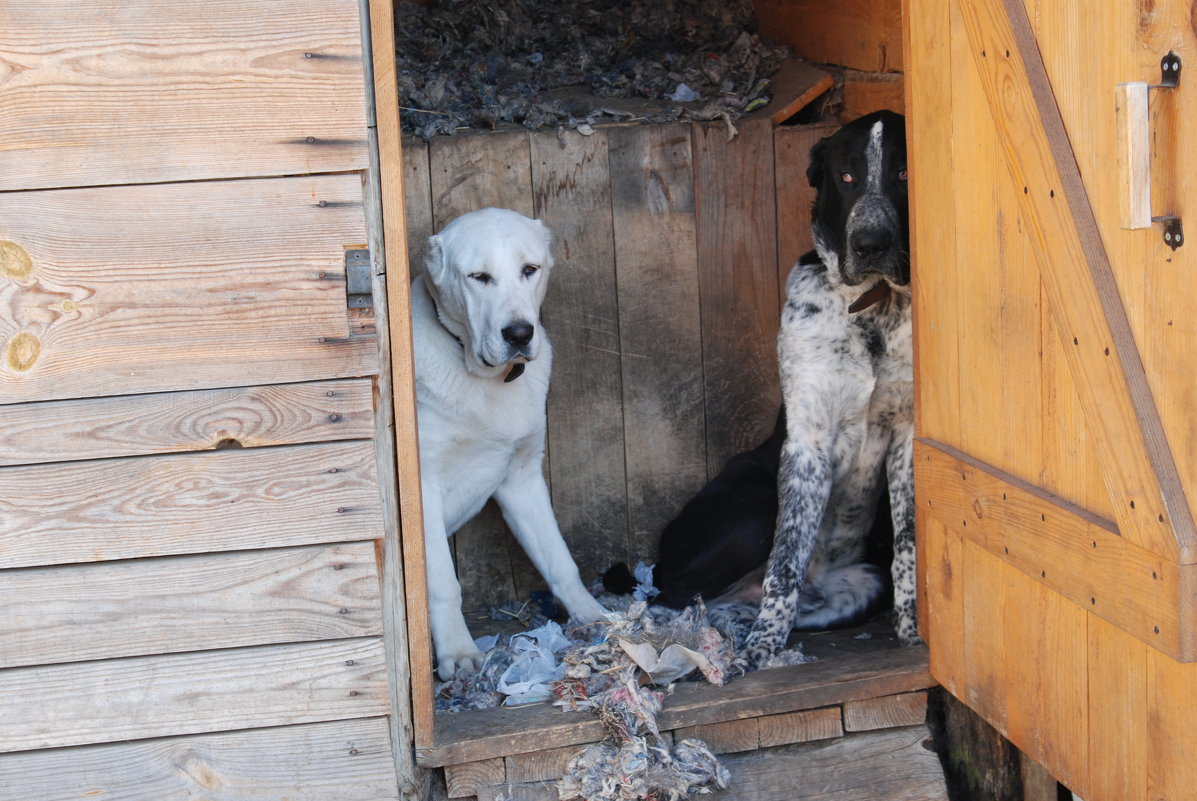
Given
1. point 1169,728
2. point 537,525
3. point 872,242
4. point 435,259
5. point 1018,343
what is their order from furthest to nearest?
point 537,525 < point 435,259 < point 872,242 < point 1018,343 < point 1169,728

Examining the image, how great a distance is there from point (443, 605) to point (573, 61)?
2205 millimetres

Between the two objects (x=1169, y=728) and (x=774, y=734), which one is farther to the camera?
(x=774, y=734)

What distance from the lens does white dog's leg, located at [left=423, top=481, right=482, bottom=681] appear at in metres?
3.29

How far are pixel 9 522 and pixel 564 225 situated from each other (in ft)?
6.97

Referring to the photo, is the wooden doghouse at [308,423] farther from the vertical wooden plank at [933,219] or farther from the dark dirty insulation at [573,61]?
the dark dirty insulation at [573,61]

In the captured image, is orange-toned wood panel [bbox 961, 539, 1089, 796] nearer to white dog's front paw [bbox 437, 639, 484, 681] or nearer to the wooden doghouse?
the wooden doghouse

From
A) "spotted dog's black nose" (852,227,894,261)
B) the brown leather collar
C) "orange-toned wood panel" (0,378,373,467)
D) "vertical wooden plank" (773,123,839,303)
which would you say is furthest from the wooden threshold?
"vertical wooden plank" (773,123,839,303)

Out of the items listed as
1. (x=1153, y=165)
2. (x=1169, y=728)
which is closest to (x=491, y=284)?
(x=1153, y=165)

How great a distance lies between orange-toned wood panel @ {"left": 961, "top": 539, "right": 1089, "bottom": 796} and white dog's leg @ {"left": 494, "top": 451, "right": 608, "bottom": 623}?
53.0 inches

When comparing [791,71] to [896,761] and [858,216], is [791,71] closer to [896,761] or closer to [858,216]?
[858,216]

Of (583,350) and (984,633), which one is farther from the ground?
(583,350)

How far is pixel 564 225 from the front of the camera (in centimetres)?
397

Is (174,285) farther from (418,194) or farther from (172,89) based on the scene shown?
(418,194)

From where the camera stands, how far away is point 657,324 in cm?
406
